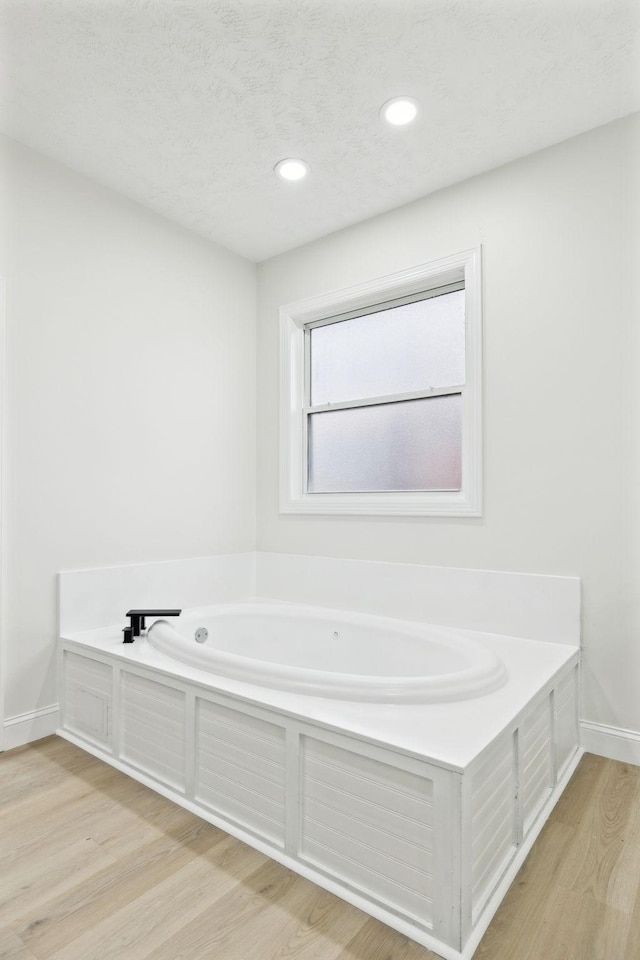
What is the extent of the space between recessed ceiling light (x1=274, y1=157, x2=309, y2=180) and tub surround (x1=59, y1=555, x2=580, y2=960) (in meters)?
2.05

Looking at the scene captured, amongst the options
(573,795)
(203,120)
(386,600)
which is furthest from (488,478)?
(203,120)

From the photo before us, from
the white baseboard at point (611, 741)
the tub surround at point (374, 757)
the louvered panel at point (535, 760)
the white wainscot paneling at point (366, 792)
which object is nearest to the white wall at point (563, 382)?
the white baseboard at point (611, 741)

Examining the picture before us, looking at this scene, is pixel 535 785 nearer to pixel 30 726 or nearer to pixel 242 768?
pixel 242 768

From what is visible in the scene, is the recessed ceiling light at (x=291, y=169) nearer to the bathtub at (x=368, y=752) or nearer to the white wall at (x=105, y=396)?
the white wall at (x=105, y=396)

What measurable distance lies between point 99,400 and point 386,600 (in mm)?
1736

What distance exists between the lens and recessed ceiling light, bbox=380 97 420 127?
2076mm

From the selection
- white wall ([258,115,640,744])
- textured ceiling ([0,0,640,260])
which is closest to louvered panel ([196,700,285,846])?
white wall ([258,115,640,744])

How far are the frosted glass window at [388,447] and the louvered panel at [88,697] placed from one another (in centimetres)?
156

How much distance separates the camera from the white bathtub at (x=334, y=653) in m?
1.60

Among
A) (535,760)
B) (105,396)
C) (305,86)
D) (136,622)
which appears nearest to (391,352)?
(305,86)

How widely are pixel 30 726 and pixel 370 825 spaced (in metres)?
1.68

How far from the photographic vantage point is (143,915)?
1347 millimetres

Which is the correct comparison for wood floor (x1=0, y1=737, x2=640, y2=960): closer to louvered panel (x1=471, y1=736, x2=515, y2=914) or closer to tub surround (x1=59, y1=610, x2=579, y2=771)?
louvered panel (x1=471, y1=736, x2=515, y2=914)

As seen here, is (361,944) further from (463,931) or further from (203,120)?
(203,120)
